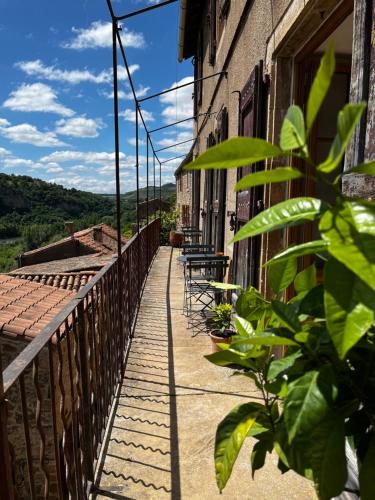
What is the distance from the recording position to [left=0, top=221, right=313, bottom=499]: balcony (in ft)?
4.63

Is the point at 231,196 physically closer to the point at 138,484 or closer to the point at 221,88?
the point at 221,88

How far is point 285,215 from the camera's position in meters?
0.59

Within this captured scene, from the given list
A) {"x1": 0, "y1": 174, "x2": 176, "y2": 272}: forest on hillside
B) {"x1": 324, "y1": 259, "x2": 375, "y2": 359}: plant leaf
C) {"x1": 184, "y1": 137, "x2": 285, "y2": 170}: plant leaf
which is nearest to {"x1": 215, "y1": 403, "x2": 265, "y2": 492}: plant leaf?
{"x1": 324, "y1": 259, "x2": 375, "y2": 359}: plant leaf

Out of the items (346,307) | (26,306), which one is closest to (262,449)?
(346,307)

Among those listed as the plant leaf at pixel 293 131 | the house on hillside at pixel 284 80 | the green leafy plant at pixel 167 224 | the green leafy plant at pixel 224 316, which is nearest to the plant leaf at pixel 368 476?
the plant leaf at pixel 293 131

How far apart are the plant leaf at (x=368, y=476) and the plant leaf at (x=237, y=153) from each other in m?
0.51

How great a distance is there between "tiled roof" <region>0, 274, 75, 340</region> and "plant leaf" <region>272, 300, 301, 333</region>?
4205 mm

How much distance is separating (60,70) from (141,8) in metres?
0.78

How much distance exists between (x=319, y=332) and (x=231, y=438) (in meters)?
0.32

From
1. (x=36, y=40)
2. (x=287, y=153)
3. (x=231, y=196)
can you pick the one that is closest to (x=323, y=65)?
(x=287, y=153)

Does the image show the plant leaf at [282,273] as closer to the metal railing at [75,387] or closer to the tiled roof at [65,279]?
the metal railing at [75,387]

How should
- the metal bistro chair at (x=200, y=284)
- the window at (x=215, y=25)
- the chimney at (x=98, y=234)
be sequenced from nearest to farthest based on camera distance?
1. the metal bistro chair at (x=200, y=284)
2. the window at (x=215, y=25)
3. the chimney at (x=98, y=234)

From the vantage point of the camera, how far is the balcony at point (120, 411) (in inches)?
55.5

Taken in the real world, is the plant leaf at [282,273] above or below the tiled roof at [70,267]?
above
